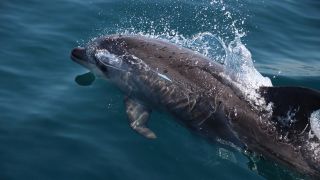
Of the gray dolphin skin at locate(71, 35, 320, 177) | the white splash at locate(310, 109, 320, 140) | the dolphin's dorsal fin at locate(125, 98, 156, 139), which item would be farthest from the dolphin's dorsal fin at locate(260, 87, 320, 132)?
the dolphin's dorsal fin at locate(125, 98, 156, 139)

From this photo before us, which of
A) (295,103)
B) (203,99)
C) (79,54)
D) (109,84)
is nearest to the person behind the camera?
(295,103)

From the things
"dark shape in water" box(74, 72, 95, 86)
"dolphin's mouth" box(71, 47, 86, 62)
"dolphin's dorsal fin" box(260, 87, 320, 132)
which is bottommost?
"dark shape in water" box(74, 72, 95, 86)

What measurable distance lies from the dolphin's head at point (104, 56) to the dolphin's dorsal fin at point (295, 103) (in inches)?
106

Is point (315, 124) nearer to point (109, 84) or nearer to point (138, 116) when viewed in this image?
point (138, 116)

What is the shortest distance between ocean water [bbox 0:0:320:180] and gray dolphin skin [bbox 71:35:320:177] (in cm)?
21

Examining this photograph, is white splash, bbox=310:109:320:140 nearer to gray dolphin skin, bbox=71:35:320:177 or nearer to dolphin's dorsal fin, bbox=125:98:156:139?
gray dolphin skin, bbox=71:35:320:177

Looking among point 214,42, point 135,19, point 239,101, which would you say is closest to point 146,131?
point 239,101

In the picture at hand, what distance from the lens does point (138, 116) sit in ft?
27.5

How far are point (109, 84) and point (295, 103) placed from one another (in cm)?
360

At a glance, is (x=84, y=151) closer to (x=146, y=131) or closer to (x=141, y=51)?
(x=146, y=131)

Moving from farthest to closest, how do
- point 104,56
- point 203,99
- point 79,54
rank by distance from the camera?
point 79,54 < point 104,56 < point 203,99

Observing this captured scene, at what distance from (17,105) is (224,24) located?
616 centimetres

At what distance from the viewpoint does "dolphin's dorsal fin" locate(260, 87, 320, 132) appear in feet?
23.7

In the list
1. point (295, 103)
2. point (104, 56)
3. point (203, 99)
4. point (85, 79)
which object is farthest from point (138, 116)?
point (295, 103)
